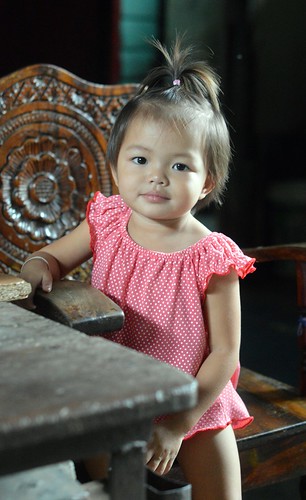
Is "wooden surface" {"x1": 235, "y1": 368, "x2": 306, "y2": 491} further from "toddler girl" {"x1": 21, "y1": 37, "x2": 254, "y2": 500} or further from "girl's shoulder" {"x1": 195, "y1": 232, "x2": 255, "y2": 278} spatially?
"girl's shoulder" {"x1": 195, "y1": 232, "x2": 255, "y2": 278}

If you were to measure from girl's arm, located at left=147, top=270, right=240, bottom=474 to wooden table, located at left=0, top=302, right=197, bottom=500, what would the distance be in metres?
0.47

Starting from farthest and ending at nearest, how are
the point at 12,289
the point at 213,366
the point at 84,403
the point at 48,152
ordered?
the point at 48,152 → the point at 213,366 → the point at 12,289 → the point at 84,403

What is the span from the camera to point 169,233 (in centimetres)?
138

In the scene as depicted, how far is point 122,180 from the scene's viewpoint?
1356 mm

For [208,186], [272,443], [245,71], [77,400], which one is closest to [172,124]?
[208,186]

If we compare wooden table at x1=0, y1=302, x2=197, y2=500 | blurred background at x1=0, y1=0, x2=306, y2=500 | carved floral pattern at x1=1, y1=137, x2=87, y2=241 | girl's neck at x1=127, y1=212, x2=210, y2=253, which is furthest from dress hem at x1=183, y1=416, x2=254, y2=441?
blurred background at x1=0, y1=0, x2=306, y2=500

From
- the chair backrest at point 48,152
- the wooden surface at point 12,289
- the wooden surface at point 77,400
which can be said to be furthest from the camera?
the chair backrest at point 48,152

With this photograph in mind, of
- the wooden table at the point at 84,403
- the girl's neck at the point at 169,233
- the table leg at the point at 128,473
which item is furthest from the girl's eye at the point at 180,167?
the table leg at the point at 128,473

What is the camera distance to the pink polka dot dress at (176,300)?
133 centimetres

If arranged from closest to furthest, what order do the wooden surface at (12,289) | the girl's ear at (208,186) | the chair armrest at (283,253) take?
the wooden surface at (12,289)
the girl's ear at (208,186)
the chair armrest at (283,253)

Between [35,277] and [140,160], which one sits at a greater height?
[140,160]

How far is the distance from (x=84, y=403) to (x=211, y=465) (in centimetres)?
74

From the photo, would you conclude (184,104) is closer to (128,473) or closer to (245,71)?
(128,473)

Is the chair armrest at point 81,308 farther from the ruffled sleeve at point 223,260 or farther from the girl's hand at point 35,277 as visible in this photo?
the ruffled sleeve at point 223,260
